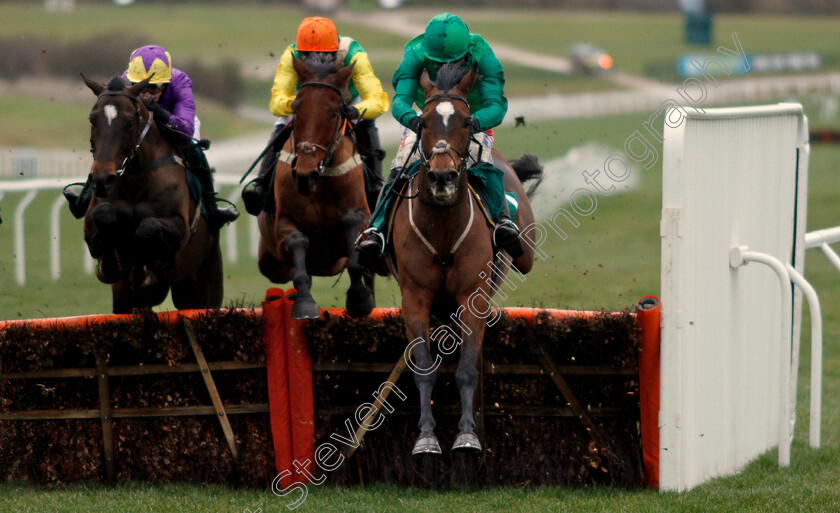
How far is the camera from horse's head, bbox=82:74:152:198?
18.4 ft

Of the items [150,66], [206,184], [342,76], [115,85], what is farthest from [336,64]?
[206,184]

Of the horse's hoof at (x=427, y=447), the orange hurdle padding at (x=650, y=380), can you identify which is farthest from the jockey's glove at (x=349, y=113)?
the horse's hoof at (x=427, y=447)

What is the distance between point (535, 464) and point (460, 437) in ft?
2.30

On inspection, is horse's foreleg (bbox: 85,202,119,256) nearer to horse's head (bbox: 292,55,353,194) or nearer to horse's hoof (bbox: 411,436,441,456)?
horse's head (bbox: 292,55,353,194)

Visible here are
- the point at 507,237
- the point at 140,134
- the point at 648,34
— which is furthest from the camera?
the point at 648,34

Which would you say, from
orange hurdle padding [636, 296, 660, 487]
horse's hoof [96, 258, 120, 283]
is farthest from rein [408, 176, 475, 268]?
horse's hoof [96, 258, 120, 283]

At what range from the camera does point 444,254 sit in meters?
5.23

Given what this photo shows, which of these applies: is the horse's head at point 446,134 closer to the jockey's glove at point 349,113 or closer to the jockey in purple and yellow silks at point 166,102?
the jockey's glove at point 349,113

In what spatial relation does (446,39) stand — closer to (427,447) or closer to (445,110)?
(445,110)

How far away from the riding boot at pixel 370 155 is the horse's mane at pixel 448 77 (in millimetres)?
1841

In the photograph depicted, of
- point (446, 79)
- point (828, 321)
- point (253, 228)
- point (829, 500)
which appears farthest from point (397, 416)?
point (253, 228)

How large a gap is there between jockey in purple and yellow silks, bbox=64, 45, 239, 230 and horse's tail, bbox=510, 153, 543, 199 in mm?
2045

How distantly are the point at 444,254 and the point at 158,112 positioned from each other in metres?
2.14

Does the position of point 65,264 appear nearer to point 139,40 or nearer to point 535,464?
point 535,464
